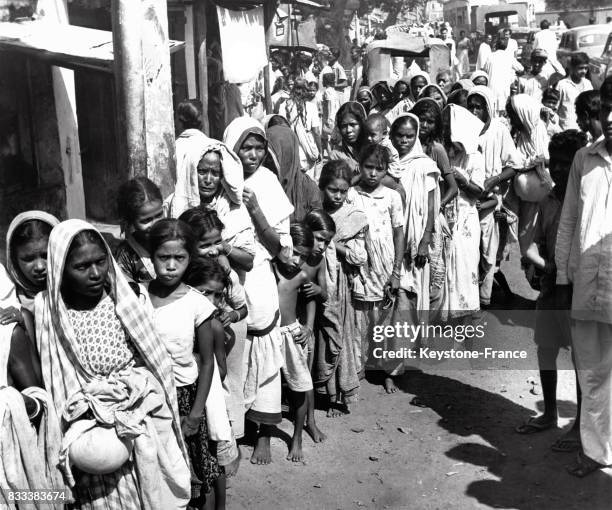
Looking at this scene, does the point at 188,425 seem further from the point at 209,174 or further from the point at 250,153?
the point at 250,153

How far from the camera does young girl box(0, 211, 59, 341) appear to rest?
3.51 m

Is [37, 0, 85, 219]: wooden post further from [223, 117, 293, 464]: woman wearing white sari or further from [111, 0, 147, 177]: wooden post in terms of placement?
[223, 117, 293, 464]: woman wearing white sari

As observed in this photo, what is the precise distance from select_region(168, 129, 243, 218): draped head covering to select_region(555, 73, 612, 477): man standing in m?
1.80

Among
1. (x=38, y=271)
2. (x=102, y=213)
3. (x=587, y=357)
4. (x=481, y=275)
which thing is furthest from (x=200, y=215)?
(x=102, y=213)

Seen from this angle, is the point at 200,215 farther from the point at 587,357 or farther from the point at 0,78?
the point at 0,78

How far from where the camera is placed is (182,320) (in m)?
3.70

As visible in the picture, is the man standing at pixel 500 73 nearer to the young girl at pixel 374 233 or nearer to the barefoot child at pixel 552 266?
the young girl at pixel 374 233

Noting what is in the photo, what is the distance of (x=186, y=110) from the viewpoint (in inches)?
259

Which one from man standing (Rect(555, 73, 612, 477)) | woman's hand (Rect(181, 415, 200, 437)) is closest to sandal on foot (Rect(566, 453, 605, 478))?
man standing (Rect(555, 73, 612, 477))

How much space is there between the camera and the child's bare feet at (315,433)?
5223 millimetres

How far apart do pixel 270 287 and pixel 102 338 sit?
165 centimetres

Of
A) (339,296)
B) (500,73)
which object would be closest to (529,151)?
(339,296)

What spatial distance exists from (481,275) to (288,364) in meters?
2.98

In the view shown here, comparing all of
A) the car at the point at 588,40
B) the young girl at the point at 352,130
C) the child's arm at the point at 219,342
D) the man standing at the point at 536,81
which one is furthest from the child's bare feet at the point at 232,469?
the car at the point at 588,40
